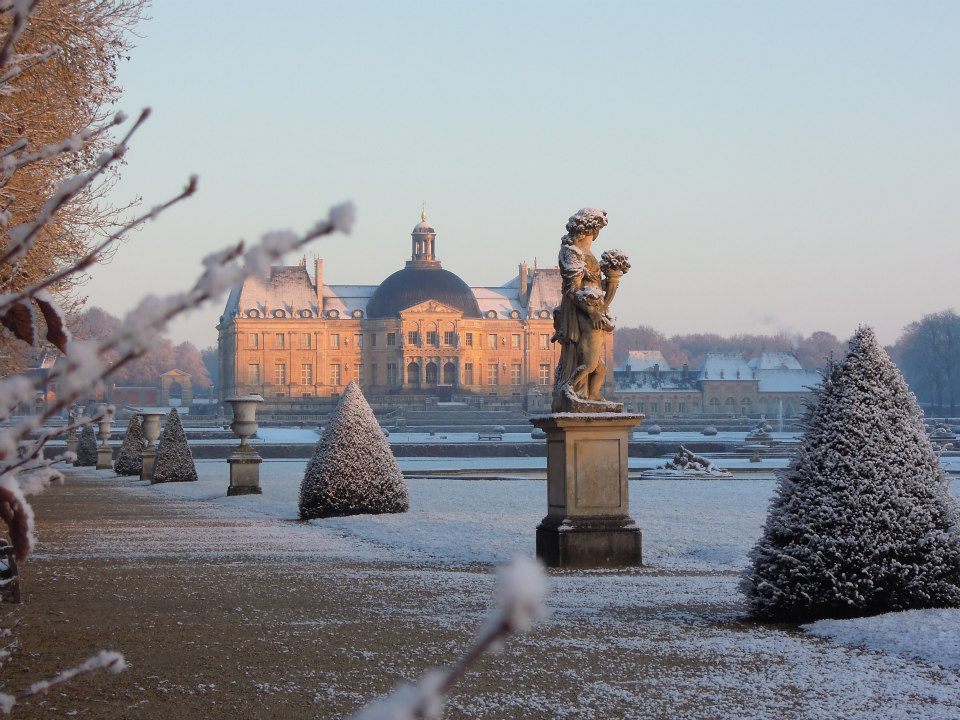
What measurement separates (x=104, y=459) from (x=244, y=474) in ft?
44.3

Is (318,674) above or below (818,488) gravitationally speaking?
below

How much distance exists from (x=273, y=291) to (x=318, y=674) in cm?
7553

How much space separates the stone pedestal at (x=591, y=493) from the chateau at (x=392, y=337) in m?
66.6

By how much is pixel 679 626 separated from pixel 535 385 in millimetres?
74756

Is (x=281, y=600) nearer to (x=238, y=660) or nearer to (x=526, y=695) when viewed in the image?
(x=238, y=660)

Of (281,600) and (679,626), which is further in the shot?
(281,600)

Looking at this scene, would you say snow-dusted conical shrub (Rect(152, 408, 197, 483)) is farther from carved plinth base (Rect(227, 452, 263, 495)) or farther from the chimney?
the chimney

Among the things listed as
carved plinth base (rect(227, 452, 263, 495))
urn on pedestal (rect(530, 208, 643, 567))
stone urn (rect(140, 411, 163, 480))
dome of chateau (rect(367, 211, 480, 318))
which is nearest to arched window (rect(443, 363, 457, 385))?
dome of chateau (rect(367, 211, 480, 318))

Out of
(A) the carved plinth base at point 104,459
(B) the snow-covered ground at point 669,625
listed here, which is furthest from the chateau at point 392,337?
Result: (B) the snow-covered ground at point 669,625

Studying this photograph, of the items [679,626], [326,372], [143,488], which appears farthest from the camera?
[326,372]

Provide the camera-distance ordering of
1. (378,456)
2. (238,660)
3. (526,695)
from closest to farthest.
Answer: (526,695), (238,660), (378,456)

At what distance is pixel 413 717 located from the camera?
0.74m

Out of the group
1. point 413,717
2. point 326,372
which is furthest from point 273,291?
point 413,717

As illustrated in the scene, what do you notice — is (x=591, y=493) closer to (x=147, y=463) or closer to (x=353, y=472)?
(x=353, y=472)
